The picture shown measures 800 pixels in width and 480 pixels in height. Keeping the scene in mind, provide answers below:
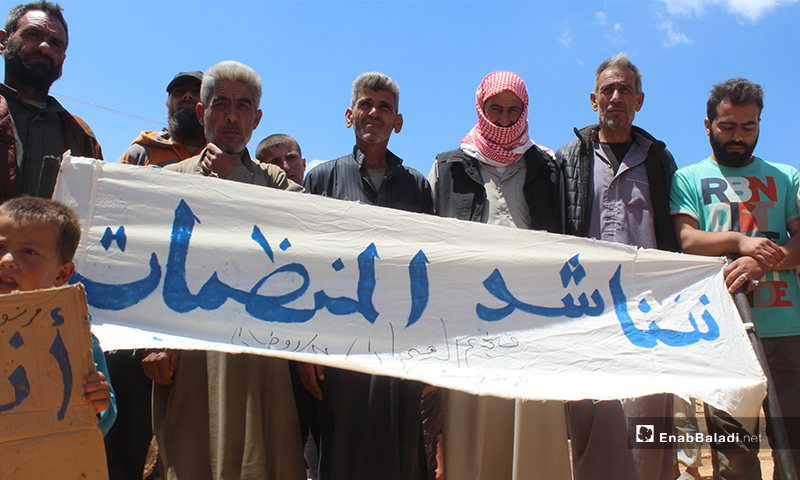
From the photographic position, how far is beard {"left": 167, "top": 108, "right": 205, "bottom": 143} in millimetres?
3975

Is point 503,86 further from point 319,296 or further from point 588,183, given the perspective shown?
point 319,296

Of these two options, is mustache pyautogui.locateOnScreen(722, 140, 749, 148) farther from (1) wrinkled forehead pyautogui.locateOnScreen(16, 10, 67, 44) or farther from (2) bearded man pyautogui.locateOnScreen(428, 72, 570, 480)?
(1) wrinkled forehead pyautogui.locateOnScreen(16, 10, 67, 44)

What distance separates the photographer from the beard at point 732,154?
3396 mm

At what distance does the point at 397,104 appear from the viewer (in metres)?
3.59

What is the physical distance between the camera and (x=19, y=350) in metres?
1.67

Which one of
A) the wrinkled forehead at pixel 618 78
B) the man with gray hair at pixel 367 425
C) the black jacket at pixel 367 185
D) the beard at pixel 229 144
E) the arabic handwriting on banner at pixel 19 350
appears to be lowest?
the man with gray hair at pixel 367 425

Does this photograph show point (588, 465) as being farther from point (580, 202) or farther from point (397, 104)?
point (397, 104)

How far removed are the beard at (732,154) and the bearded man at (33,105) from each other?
12.7 feet

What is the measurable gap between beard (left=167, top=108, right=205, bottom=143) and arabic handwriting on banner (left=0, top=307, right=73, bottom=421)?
98.2 inches

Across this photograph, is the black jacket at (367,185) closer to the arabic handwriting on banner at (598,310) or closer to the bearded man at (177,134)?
the arabic handwriting on banner at (598,310)

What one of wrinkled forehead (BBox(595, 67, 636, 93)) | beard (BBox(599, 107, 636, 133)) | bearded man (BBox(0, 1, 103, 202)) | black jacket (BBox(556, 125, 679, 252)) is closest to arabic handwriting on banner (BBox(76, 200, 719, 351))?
black jacket (BBox(556, 125, 679, 252))

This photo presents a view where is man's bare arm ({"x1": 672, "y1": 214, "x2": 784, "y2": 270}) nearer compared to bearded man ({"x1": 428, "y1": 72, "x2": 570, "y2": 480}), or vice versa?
bearded man ({"x1": 428, "y1": 72, "x2": 570, "y2": 480})

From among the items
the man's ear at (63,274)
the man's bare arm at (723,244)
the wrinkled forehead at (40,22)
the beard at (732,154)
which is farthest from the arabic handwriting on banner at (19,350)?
the beard at (732,154)

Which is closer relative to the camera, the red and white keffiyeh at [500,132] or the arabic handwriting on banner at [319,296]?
the arabic handwriting on banner at [319,296]
